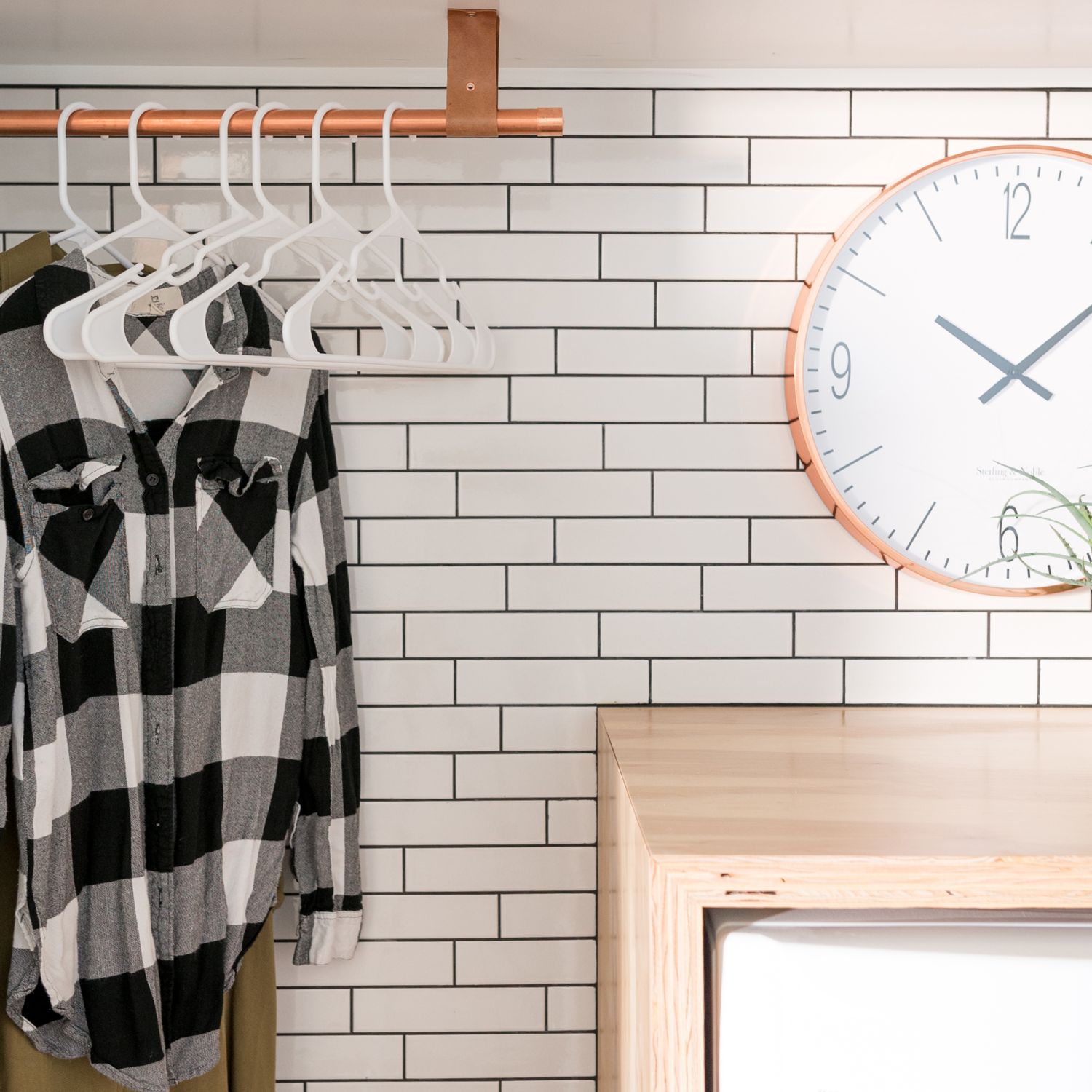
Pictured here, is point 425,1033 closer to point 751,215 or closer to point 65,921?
point 65,921

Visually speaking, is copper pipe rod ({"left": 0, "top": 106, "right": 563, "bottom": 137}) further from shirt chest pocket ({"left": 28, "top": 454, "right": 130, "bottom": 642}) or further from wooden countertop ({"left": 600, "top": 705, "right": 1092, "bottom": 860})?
wooden countertop ({"left": 600, "top": 705, "right": 1092, "bottom": 860})

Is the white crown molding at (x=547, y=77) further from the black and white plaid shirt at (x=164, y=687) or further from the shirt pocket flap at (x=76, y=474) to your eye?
the shirt pocket flap at (x=76, y=474)

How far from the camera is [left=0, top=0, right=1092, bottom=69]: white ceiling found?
4.35ft

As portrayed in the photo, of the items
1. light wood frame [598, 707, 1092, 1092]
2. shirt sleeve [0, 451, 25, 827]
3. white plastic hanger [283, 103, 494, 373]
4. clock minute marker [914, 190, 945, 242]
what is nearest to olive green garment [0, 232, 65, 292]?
shirt sleeve [0, 451, 25, 827]

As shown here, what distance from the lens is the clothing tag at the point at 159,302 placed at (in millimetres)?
1402

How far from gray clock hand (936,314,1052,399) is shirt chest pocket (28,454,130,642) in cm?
130

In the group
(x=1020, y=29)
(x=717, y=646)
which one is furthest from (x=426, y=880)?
(x=1020, y=29)

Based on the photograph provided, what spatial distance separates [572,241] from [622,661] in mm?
712

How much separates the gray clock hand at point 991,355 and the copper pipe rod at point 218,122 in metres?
0.72

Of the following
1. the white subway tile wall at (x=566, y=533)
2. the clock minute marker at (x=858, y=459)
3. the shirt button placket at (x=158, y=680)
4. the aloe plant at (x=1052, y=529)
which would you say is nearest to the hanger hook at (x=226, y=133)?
the white subway tile wall at (x=566, y=533)

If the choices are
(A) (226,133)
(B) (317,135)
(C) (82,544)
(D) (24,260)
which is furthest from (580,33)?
(C) (82,544)

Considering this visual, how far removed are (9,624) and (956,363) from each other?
1476mm

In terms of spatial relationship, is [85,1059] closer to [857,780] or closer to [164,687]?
[164,687]

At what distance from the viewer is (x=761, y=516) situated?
1.61 metres
